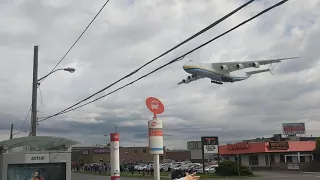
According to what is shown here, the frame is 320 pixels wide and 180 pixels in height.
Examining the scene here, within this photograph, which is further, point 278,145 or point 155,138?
point 278,145

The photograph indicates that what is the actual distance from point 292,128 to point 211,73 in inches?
1490

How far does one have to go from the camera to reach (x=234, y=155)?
67.0 metres

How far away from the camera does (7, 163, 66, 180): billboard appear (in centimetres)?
1252

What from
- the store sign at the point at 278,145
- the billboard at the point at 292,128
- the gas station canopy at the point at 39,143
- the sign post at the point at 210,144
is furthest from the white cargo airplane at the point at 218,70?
the billboard at the point at 292,128

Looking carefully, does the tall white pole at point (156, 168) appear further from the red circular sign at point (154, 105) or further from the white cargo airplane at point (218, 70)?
the white cargo airplane at point (218, 70)

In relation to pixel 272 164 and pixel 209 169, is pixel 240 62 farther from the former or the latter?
pixel 272 164

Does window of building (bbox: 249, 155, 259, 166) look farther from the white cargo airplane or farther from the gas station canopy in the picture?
the gas station canopy

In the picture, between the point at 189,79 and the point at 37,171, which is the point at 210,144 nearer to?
the point at 189,79

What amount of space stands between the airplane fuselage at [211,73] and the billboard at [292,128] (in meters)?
30.8

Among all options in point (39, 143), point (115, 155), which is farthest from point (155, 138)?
point (39, 143)

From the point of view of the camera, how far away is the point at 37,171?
42.1 feet

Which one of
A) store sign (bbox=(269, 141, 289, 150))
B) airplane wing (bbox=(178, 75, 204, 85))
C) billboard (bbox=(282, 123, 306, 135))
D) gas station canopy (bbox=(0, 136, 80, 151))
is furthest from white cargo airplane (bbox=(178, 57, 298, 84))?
billboard (bbox=(282, 123, 306, 135))

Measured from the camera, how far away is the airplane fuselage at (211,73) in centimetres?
3878

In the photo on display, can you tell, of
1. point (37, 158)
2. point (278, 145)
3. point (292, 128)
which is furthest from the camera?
point (292, 128)
